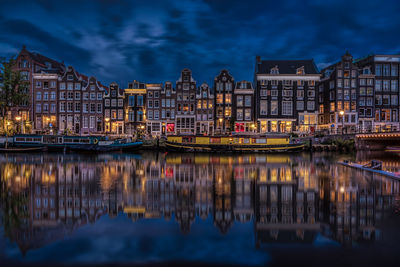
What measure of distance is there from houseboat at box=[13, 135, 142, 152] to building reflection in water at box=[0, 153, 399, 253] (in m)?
27.1

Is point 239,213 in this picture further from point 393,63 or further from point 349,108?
point 393,63

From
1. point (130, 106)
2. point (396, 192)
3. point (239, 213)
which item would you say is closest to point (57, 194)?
point (239, 213)

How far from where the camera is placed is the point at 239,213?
11.3m

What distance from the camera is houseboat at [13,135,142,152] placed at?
46469 mm

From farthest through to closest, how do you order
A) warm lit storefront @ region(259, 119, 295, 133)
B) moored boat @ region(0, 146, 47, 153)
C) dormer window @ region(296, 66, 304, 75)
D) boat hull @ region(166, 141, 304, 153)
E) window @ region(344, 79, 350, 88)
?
warm lit storefront @ region(259, 119, 295, 133) → window @ region(344, 79, 350, 88) → dormer window @ region(296, 66, 304, 75) → boat hull @ region(166, 141, 304, 153) → moored boat @ region(0, 146, 47, 153)

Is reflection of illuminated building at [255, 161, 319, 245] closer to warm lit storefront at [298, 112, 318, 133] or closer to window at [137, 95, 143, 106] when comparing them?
warm lit storefront at [298, 112, 318, 133]

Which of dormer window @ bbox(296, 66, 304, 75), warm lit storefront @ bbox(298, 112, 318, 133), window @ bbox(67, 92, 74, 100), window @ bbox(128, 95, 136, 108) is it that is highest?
dormer window @ bbox(296, 66, 304, 75)

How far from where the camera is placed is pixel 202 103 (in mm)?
62375

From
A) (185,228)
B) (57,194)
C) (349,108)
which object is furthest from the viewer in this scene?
(349,108)

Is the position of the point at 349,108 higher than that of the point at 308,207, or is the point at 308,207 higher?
the point at 349,108

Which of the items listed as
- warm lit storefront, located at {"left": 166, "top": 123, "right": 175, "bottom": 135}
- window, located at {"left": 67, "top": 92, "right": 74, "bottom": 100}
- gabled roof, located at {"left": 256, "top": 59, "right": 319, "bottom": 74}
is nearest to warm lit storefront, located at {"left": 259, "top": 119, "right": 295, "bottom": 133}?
gabled roof, located at {"left": 256, "top": 59, "right": 319, "bottom": 74}

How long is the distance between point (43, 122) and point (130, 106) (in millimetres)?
20009

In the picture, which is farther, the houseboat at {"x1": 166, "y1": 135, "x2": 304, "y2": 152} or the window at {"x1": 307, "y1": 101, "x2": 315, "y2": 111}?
the window at {"x1": 307, "y1": 101, "x2": 315, "y2": 111}

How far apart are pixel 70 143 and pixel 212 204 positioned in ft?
136
